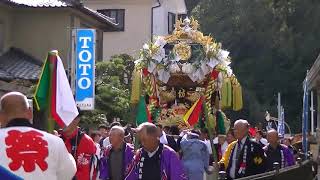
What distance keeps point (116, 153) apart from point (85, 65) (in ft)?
35.9

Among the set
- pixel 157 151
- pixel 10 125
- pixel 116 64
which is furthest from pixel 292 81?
pixel 10 125

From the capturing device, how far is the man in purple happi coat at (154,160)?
8.36 metres

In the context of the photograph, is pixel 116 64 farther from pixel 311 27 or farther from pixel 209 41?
pixel 311 27

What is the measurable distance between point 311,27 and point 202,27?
697 cm

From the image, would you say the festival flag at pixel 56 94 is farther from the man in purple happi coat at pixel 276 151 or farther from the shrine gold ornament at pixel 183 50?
the shrine gold ornament at pixel 183 50

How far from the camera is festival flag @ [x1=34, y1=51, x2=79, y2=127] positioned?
8.04 metres

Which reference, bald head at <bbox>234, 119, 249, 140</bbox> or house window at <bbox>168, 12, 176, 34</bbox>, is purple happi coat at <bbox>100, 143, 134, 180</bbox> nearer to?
bald head at <bbox>234, 119, 249, 140</bbox>

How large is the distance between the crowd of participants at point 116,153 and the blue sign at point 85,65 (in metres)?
2.24

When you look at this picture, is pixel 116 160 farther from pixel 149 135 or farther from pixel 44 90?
pixel 44 90

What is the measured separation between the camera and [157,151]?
855cm

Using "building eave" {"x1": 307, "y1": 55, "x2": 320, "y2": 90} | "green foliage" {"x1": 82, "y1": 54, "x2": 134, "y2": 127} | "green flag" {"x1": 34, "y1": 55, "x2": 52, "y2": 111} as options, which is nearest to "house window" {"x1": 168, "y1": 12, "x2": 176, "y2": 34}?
"green foliage" {"x1": 82, "y1": 54, "x2": 134, "y2": 127}

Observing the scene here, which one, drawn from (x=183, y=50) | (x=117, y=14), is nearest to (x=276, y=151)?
(x=183, y=50)

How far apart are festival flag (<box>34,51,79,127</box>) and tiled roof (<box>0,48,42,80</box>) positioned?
14.4 m

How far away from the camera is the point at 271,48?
146 feet
